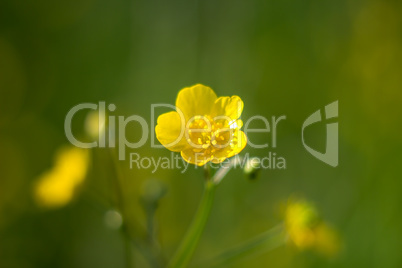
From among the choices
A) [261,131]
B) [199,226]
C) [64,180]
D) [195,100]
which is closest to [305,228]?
[199,226]

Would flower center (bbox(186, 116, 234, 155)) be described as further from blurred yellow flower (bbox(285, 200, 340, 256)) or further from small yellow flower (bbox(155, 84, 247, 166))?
blurred yellow flower (bbox(285, 200, 340, 256))

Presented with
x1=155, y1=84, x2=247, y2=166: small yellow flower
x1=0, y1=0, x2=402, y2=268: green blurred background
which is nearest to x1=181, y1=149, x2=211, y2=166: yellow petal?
x1=155, y1=84, x2=247, y2=166: small yellow flower

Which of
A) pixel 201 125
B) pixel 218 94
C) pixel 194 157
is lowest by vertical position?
pixel 194 157

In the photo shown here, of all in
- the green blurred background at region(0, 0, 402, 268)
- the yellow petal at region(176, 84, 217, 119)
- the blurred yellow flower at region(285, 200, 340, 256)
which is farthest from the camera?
the green blurred background at region(0, 0, 402, 268)

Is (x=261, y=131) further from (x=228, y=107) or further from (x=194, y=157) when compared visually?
(x=194, y=157)

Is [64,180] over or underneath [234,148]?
underneath

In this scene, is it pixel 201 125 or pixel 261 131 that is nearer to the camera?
pixel 201 125
